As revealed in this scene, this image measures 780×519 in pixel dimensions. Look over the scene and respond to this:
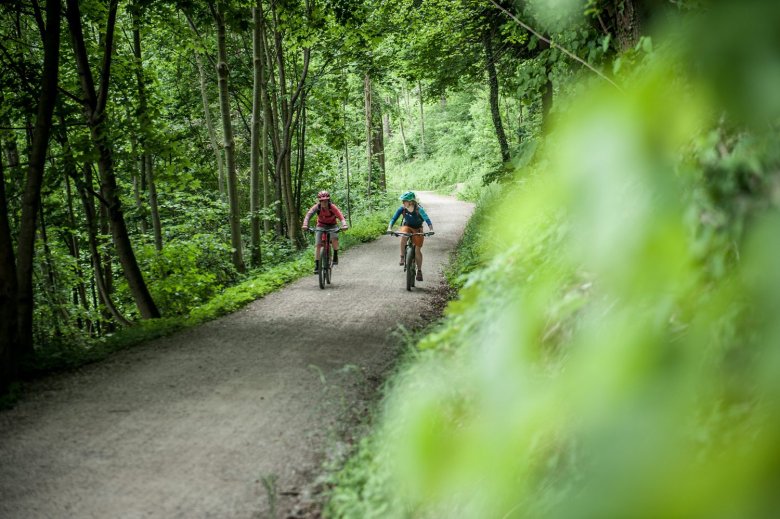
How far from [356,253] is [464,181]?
3114 cm

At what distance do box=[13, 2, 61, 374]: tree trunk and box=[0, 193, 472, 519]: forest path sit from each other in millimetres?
1179

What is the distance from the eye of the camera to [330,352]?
8.26 m

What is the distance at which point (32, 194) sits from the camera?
8266mm

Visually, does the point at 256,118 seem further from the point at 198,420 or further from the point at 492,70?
the point at 198,420

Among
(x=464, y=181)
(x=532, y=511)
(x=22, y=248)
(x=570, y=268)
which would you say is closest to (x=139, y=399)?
(x=22, y=248)

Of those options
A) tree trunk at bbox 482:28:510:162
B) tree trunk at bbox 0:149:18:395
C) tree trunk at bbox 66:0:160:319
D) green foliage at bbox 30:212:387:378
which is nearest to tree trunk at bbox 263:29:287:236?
green foliage at bbox 30:212:387:378

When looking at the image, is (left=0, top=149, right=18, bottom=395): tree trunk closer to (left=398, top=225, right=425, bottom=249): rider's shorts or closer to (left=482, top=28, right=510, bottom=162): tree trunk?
(left=398, top=225, right=425, bottom=249): rider's shorts

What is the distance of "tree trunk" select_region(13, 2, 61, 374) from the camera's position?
8.16 m

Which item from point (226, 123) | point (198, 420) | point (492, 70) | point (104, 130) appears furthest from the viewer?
point (492, 70)

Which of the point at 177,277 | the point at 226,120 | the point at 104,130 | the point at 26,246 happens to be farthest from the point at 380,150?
the point at 26,246

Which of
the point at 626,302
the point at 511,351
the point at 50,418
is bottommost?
the point at 50,418

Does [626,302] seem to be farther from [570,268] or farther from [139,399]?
[139,399]

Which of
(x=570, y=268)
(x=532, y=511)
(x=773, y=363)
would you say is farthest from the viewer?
(x=532, y=511)

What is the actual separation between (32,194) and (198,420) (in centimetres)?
457
